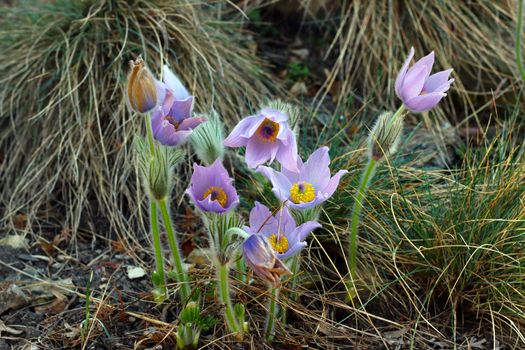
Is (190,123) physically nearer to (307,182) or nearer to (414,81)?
(307,182)

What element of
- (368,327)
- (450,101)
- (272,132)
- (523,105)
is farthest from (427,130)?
(272,132)

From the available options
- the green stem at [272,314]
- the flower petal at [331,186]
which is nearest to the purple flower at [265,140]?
the flower petal at [331,186]

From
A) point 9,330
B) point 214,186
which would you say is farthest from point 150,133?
point 9,330

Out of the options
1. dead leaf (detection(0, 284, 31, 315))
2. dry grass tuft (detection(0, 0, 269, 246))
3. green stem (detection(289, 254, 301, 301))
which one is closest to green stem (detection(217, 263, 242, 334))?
green stem (detection(289, 254, 301, 301))

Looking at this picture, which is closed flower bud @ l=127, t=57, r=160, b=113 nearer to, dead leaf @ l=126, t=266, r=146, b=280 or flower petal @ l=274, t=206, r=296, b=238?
flower petal @ l=274, t=206, r=296, b=238

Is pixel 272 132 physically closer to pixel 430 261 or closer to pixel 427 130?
pixel 430 261

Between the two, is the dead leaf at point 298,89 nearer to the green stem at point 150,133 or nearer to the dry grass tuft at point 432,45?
the dry grass tuft at point 432,45
